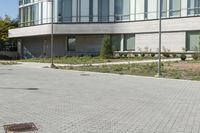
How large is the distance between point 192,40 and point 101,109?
32.6 metres

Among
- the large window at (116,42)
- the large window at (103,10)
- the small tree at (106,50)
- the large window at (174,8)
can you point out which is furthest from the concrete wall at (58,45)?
the large window at (174,8)

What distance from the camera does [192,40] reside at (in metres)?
43.5

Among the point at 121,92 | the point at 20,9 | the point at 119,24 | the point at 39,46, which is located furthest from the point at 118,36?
the point at 121,92

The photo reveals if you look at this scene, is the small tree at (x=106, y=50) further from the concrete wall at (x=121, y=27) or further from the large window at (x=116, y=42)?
the large window at (x=116, y=42)

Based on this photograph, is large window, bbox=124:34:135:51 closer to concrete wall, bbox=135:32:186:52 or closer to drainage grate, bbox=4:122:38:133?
concrete wall, bbox=135:32:186:52

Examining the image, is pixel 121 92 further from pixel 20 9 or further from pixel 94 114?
pixel 20 9

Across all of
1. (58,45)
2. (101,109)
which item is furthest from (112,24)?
(101,109)

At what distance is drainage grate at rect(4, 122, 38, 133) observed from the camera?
9.19m

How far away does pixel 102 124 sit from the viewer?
10.0m

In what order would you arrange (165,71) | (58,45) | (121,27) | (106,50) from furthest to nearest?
(58,45) < (121,27) < (106,50) < (165,71)

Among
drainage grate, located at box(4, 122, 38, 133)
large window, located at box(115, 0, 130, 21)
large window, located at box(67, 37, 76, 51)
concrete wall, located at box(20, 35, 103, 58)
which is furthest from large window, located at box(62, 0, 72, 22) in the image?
drainage grate, located at box(4, 122, 38, 133)

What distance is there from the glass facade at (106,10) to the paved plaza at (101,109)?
91.5 ft

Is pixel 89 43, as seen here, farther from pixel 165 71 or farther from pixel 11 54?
pixel 165 71

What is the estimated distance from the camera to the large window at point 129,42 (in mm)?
49188
